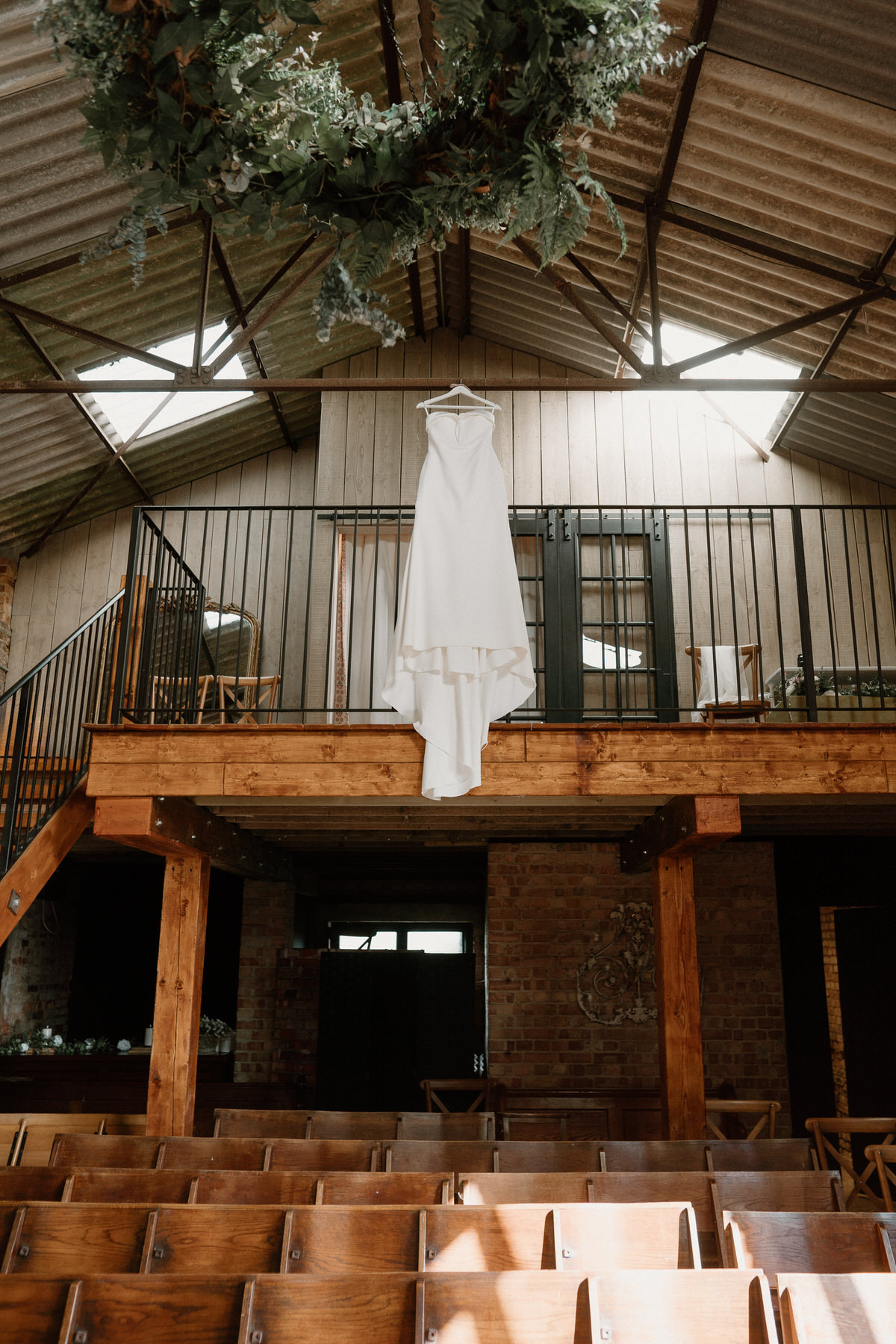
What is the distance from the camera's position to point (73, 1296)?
2.37 metres

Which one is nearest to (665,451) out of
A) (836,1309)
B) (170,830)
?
(170,830)

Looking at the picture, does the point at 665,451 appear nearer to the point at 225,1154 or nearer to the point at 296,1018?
the point at 296,1018

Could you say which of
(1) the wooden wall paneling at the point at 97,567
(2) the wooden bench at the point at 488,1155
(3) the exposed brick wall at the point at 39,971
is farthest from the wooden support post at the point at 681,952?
(1) the wooden wall paneling at the point at 97,567

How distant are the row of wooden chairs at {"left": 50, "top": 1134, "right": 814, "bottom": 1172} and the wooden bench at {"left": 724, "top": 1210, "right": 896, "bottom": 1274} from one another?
1.23 m

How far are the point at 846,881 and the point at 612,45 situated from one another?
23.7 ft

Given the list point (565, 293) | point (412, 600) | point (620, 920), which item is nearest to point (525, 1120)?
point (620, 920)

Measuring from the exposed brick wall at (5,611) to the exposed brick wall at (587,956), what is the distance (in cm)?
510

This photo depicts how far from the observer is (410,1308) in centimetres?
246

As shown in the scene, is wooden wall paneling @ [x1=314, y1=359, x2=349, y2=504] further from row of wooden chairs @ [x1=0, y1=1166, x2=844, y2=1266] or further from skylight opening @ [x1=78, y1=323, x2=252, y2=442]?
row of wooden chairs @ [x1=0, y1=1166, x2=844, y2=1266]

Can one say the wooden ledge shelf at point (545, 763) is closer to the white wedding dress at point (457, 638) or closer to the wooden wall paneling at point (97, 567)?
the white wedding dress at point (457, 638)

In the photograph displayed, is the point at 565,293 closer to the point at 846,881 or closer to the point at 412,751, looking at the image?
the point at 412,751

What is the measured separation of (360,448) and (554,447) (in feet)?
5.89

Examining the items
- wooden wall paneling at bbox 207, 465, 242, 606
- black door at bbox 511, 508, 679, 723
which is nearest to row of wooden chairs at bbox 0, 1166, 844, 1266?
black door at bbox 511, 508, 679, 723

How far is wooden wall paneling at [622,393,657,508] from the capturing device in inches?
348
